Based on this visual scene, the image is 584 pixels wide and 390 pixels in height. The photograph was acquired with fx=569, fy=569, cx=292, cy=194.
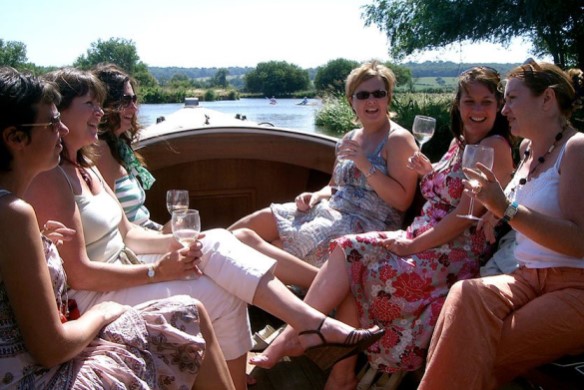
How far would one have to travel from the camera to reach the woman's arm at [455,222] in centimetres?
244

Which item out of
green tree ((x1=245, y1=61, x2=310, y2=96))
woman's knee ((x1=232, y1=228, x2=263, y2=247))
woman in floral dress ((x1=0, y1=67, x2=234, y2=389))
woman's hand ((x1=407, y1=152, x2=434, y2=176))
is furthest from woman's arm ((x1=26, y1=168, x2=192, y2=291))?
green tree ((x1=245, y1=61, x2=310, y2=96))

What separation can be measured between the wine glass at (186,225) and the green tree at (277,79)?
2180 inches

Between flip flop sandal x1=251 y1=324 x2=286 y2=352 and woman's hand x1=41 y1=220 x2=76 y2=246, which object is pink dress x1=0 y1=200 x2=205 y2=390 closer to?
woman's hand x1=41 y1=220 x2=76 y2=246

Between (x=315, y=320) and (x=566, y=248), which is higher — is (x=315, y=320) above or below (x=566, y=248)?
below

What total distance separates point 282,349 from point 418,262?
2.23ft

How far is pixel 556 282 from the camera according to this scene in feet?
6.28

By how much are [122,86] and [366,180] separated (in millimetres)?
1332

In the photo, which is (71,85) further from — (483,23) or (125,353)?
(483,23)

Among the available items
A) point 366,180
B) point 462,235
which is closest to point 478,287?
point 462,235

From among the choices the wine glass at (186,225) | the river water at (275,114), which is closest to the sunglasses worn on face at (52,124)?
the wine glass at (186,225)

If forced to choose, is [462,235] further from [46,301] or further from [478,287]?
[46,301]

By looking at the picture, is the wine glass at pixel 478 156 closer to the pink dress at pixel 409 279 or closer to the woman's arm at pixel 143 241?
the pink dress at pixel 409 279

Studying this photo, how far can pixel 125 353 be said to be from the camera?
161cm

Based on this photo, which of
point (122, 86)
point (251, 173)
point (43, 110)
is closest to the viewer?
point (43, 110)
